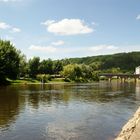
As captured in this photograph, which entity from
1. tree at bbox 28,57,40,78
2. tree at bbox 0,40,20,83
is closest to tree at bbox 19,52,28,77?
tree at bbox 28,57,40,78

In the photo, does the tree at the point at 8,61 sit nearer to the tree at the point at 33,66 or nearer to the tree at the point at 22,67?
the tree at the point at 22,67

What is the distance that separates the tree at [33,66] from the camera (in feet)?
604

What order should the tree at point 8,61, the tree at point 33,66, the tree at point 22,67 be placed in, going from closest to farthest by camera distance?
1. the tree at point 8,61
2. the tree at point 22,67
3. the tree at point 33,66

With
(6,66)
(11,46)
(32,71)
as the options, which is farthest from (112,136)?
(32,71)

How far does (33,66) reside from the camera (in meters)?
Answer: 186

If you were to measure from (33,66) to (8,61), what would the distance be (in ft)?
224

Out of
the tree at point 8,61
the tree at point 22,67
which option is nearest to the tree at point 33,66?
the tree at point 22,67

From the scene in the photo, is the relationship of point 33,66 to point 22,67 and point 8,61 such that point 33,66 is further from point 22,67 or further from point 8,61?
point 8,61

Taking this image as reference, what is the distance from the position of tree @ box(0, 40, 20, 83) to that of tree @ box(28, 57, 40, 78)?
5408 centimetres

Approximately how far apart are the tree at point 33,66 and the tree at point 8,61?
54084 mm

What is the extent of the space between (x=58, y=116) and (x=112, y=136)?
1248cm

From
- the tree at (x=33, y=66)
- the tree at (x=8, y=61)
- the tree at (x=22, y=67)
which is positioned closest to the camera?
the tree at (x=8, y=61)

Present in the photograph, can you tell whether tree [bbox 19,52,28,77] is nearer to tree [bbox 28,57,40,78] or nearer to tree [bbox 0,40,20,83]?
tree [bbox 28,57,40,78]

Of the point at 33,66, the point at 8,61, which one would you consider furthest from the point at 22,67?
the point at 8,61
